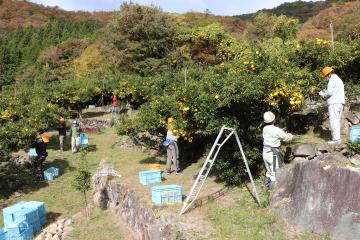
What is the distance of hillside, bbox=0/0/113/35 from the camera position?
88.8 m

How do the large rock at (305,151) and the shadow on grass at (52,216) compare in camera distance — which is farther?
the shadow on grass at (52,216)

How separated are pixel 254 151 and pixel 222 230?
2608 millimetres

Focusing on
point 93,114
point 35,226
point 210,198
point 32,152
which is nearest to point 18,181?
point 32,152

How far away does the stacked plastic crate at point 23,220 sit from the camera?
35.2 feet

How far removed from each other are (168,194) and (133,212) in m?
1.68

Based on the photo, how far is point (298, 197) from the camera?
7.73 metres

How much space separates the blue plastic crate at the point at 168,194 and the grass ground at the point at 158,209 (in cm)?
26

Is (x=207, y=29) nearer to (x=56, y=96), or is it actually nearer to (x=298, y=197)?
(x=56, y=96)

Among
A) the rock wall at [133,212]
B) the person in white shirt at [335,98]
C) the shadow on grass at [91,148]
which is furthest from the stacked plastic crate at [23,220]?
the person in white shirt at [335,98]

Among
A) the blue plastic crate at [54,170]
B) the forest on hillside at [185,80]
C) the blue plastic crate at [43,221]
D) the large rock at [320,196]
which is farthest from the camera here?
the blue plastic crate at [54,170]

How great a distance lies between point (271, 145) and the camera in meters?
8.59

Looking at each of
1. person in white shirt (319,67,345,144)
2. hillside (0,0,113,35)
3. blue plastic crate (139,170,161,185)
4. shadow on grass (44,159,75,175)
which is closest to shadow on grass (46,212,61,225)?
blue plastic crate (139,170,161,185)

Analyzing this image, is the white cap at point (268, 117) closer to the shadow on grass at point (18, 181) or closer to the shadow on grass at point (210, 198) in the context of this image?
the shadow on grass at point (210, 198)

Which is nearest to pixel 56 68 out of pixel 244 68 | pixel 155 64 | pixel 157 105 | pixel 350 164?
pixel 155 64
